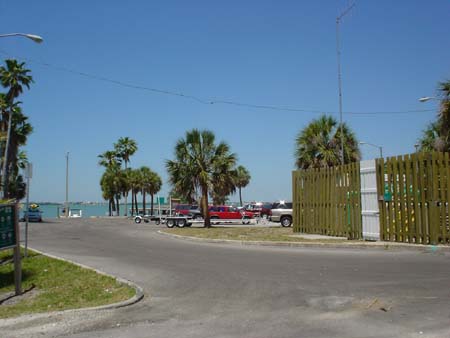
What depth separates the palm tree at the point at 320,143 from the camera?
28.8m

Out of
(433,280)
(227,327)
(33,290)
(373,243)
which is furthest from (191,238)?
A: (227,327)

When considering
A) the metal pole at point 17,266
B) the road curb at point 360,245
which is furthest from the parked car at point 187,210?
the metal pole at point 17,266

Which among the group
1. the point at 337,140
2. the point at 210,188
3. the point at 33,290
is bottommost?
the point at 33,290

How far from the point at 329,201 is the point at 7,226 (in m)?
14.5

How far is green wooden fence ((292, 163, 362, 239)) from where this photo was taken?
755 inches

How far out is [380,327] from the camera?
607 centimetres

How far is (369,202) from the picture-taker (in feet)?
60.3

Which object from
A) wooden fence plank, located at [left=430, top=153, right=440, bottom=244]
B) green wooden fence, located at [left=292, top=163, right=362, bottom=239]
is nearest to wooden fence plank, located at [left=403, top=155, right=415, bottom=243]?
wooden fence plank, located at [left=430, top=153, right=440, bottom=244]

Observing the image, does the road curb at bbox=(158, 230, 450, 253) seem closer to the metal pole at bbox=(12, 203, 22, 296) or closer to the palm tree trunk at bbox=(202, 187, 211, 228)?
the metal pole at bbox=(12, 203, 22, 296)

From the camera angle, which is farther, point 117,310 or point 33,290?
point 33,290

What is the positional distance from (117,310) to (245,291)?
7.95ft

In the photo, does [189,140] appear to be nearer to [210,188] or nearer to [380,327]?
[210,188]

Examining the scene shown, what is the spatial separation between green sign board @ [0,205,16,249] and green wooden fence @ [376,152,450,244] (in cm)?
1264

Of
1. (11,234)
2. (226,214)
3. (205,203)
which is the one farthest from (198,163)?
(11,234)
